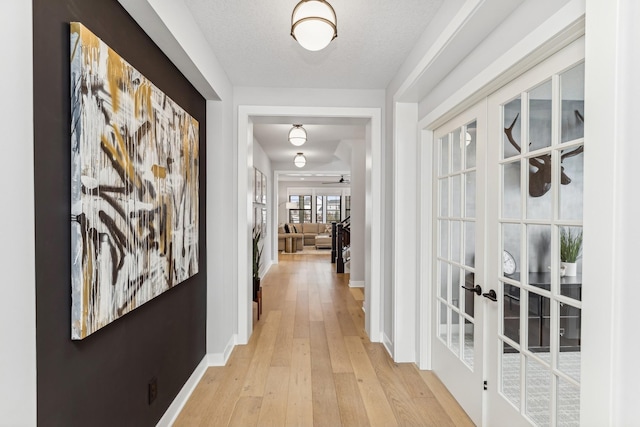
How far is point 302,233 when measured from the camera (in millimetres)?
12109

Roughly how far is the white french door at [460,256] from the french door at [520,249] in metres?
0.01

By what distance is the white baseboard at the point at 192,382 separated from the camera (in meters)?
2.02

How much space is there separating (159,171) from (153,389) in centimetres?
117

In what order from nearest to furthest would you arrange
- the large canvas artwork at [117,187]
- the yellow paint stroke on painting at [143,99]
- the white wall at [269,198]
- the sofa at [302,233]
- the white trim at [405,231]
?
the large canvas artwork at [117,187], the yellow paint stroke on painting at [143,99], the white trim at [405,231], the white wall at [269,198], the sofa at [302,233]

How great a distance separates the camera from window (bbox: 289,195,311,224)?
1353cm

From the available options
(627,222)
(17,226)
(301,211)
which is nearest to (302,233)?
(301,211)

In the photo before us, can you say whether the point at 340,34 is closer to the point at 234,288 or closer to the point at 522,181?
the point at 522,181

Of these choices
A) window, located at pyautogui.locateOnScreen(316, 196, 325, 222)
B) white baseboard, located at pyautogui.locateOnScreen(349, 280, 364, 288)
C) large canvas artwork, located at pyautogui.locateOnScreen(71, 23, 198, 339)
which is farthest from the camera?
window, located at pyautogui.locateOnScreen(316, 196, 325, 222)

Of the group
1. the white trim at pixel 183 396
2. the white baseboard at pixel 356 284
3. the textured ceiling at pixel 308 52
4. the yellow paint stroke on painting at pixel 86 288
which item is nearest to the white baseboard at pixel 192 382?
the white trim at pixel 183 396

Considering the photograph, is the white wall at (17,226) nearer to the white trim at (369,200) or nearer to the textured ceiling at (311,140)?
the white trim at (369,200)

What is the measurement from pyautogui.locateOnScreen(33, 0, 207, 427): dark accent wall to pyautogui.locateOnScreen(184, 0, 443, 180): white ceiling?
52 centimetres

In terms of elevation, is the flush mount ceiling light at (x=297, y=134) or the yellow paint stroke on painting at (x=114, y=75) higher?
the flush mount ceiling light at (x=297, y=134)

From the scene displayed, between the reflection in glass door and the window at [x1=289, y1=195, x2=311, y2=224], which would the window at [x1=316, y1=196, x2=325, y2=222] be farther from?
the reflection in glass door

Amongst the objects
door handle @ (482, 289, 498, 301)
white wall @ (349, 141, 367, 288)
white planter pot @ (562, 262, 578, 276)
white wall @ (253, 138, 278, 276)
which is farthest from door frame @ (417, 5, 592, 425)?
white wall @ (253, 138, 278, 276)
